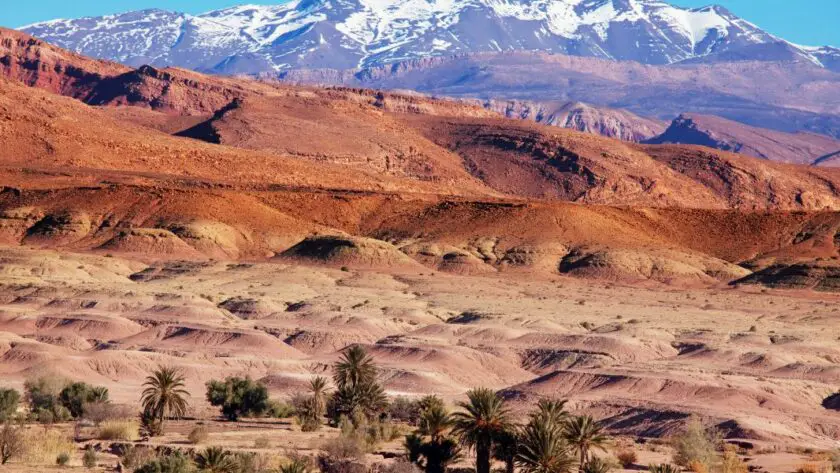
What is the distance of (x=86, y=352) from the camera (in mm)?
65375

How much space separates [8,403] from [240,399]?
26.6 ft

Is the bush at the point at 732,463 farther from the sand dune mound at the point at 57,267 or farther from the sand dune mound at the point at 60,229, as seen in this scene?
the sand dune mound at the point at 60,229

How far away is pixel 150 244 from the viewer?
4215 inches

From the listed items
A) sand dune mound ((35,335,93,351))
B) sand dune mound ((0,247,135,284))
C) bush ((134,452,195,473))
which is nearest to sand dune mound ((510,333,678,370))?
sand dune mound ((35,335,93,351))

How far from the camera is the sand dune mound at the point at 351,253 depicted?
103375 mm

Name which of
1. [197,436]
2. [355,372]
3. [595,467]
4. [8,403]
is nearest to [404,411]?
[355,372]

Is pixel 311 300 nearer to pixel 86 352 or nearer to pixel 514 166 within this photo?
pixel 86 352

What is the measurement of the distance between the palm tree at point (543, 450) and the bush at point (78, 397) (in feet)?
64.9

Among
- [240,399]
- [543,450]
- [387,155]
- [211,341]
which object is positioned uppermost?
[543,450]

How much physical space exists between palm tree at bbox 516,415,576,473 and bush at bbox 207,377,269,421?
1894cm

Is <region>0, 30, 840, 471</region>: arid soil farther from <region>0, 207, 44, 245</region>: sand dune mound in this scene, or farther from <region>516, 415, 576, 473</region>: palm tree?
<region>516, 415, 576, 473</region>: palm tree

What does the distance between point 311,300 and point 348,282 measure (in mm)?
10634

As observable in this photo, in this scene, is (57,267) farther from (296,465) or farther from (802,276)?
(296,465)

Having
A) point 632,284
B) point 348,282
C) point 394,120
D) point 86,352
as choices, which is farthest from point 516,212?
point 394,120
